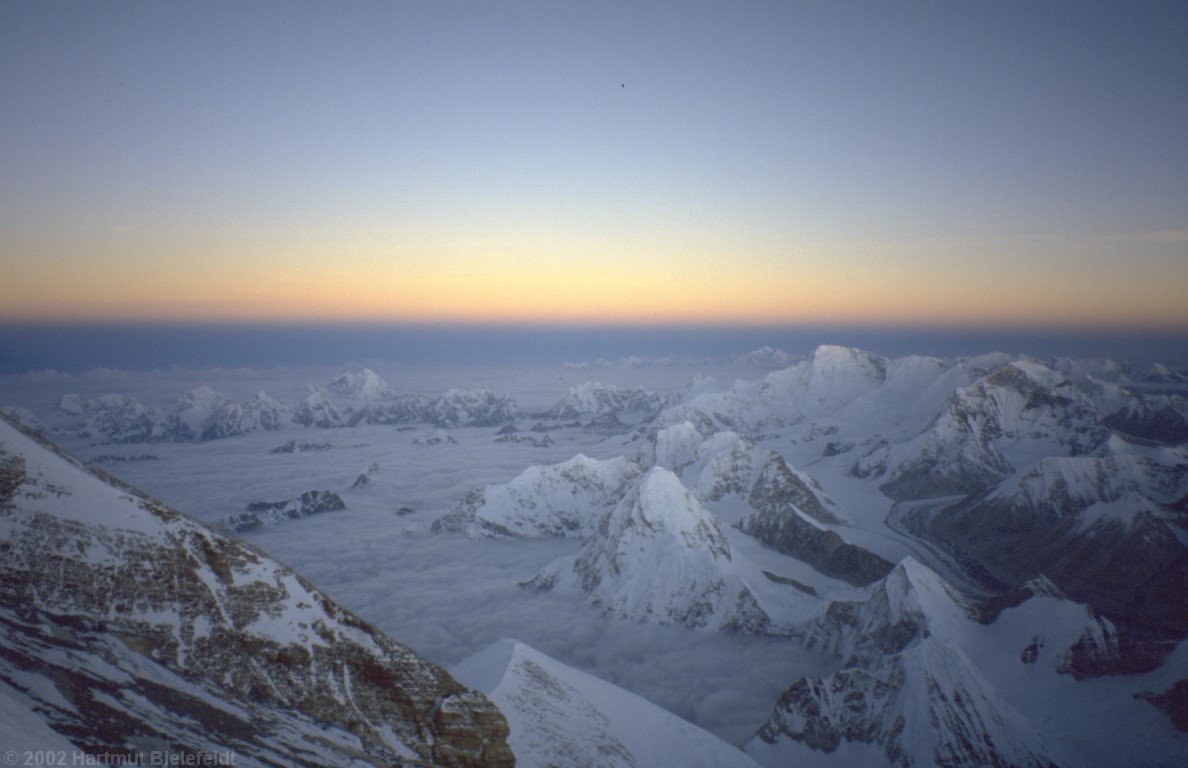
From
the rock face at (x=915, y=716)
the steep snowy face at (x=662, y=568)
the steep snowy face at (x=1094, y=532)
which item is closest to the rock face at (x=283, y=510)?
the steep snowy face at (x=662, y=568)

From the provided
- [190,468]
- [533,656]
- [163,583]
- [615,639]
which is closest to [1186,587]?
[615,639]

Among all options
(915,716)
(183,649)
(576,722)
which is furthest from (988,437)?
(183,649)

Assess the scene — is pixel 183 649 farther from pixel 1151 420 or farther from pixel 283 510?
pixel 1151 420

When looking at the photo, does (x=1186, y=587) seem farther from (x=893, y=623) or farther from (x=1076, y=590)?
(x=893, y=623)

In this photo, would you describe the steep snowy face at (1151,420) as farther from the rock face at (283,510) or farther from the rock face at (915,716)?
the rock face at (283,510)

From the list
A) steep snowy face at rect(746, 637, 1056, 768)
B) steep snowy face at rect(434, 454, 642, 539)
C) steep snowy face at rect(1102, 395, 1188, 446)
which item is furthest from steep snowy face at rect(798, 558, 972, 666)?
steep snowy face at rect(1102, 395, 1188, 446)

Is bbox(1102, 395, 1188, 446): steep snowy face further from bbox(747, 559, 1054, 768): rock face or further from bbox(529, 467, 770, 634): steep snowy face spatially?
bbox(747, 559, 1054, 768): rock face

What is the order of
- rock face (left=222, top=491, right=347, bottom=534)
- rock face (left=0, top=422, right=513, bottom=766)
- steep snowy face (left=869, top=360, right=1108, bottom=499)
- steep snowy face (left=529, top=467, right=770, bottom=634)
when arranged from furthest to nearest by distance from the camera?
steep snowy face (left=869, top=360, right=1108, bottom=499) → rock face (left=222, top=491, right=347, bottom=534) → steep snowy face (left=529, top=467, right=770, bottom=634) → rock face (left=0, top=422, right=513, bottom=766)
